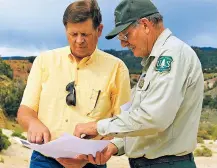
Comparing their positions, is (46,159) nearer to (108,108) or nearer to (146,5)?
(108,108)

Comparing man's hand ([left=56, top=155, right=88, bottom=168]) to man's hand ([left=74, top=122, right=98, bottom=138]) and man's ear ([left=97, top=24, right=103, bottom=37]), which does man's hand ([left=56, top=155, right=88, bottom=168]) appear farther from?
man's ear ([left=97, top=24, right=103, bottom=37])

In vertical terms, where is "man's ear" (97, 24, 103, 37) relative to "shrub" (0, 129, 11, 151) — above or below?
above

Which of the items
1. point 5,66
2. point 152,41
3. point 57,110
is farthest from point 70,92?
point 5,66

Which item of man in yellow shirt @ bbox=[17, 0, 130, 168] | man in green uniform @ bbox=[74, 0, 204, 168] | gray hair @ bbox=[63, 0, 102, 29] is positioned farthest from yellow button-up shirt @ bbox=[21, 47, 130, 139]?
man in green uniform @ bbox=[74, 0, 204, 168]

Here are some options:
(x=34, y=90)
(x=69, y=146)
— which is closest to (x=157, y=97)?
(x=69, y=146)

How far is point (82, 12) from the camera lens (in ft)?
12.1

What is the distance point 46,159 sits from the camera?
372 cm

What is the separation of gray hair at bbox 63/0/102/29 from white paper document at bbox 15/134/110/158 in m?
0.85

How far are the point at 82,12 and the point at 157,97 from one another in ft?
3.98

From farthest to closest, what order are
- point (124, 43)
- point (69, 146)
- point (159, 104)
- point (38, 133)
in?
point (38, 133)
point (69, 146)
point (124, 43)
point (159, 104)

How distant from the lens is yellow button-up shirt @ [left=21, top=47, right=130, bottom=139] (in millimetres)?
3721

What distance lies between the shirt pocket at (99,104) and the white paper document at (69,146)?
38 cm

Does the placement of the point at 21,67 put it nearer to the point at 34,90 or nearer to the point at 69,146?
the point at 34,90

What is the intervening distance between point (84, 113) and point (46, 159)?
1.26 feet
